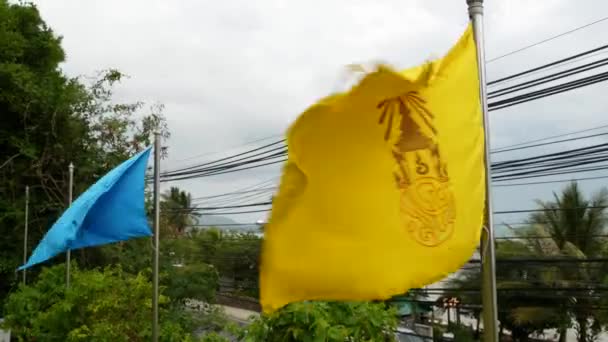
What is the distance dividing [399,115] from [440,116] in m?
0.18

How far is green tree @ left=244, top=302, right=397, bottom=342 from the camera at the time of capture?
3561 millimetres

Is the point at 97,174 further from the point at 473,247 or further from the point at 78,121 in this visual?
the point at 473,247

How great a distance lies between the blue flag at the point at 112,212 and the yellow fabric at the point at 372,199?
353 cm

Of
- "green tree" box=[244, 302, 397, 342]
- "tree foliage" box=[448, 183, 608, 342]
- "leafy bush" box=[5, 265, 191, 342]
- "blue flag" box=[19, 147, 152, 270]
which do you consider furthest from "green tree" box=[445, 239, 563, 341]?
"green tree" box=[244, 302, 397, 342]

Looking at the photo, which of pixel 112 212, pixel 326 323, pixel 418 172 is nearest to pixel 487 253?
pixel 418 172

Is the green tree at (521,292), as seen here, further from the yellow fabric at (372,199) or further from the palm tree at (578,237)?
the yellow fabric at (372,199)

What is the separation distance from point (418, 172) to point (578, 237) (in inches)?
523

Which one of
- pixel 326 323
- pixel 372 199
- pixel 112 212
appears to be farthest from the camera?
pixel 112 212

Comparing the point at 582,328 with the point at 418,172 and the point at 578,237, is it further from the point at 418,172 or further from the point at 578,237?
the point at 418,172

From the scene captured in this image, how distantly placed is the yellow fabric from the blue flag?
3.53m

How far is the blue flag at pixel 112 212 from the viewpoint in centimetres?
544

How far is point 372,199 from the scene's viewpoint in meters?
2.30

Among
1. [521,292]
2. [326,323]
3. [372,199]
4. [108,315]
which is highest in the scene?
[372,199]

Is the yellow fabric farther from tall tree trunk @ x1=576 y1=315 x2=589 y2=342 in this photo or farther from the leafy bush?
tall tree trunk @ x1=576 y1=315 x2=589 y2=342
